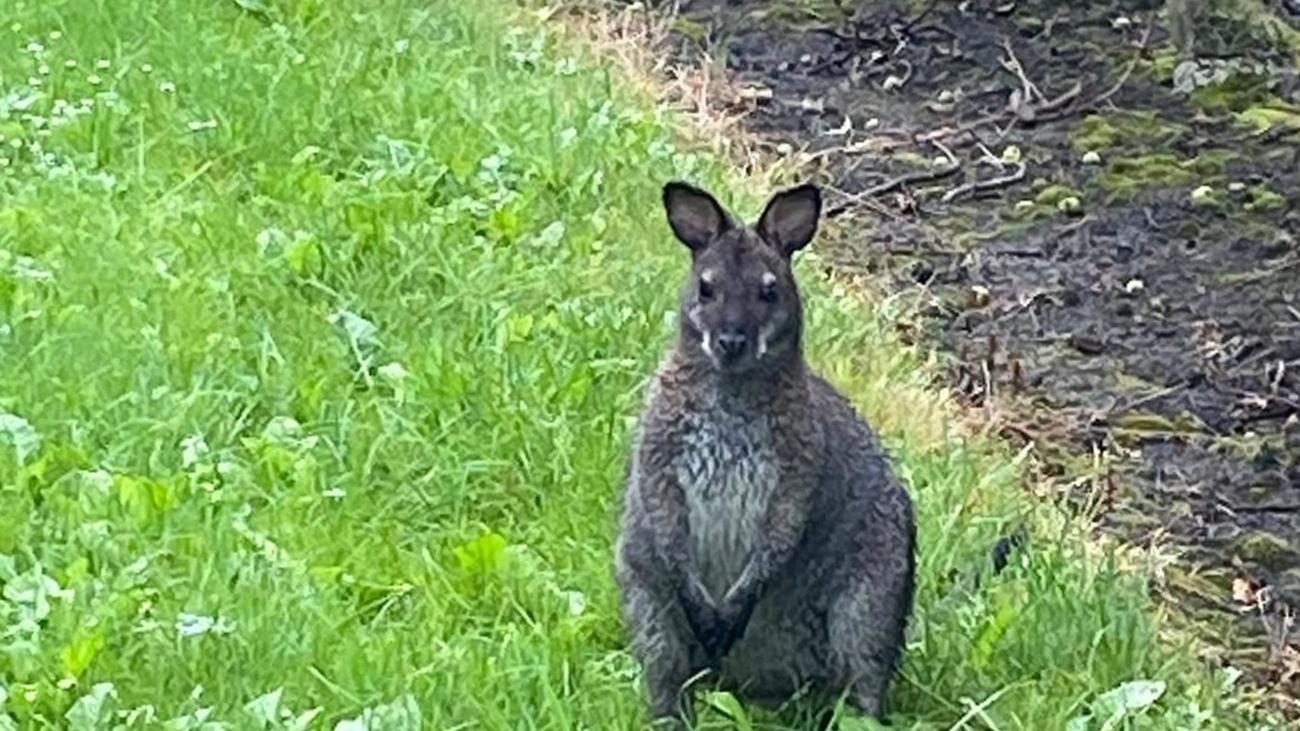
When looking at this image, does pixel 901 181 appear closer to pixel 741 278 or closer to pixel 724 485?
pixel 741 278

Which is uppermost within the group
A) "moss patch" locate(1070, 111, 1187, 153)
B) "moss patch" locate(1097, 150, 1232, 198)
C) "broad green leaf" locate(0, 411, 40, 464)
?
"broad green leaf" locate(0, 411, 40, 464)

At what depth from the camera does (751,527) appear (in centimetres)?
490

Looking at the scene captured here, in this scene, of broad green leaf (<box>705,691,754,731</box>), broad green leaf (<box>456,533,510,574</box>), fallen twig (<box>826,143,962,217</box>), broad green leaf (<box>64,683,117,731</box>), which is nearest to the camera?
broad green leaf (<box>64,683,117,731</box>)

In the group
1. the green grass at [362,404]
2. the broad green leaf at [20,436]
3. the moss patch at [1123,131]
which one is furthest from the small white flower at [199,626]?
the moss patch at [1123,131]

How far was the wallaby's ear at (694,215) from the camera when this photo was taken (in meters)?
5.03

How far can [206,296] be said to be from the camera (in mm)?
6785

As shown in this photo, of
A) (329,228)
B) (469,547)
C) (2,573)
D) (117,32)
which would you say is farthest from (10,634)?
(117,32)

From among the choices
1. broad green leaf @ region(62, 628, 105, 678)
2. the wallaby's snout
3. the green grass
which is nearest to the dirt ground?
the green grass

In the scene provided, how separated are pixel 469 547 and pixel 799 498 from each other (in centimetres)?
88

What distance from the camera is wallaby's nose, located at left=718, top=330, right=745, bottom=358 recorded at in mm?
4875

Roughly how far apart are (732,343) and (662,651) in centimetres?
57

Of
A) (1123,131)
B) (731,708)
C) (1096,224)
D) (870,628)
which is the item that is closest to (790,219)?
(870,628)

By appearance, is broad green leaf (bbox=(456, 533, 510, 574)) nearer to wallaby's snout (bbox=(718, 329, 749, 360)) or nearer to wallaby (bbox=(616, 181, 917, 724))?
wallaby (bbox=(616, 181, 917, 724))

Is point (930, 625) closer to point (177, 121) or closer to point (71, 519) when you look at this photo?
point (71, 519)
